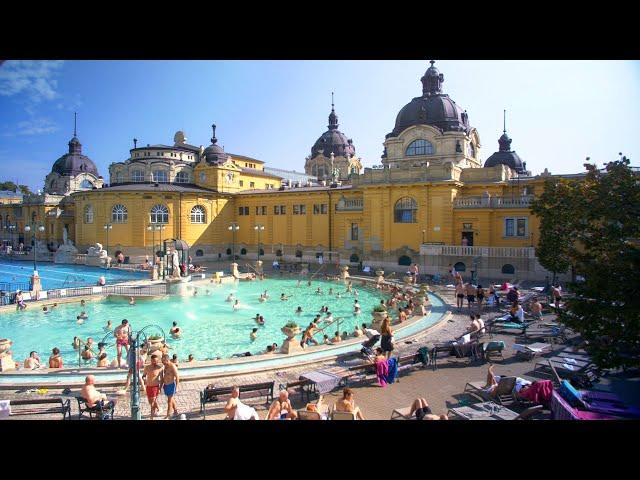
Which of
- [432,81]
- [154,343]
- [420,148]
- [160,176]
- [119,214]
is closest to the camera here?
[154,343]

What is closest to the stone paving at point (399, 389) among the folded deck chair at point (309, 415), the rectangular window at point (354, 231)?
the folded deck chair at point (309, 415)

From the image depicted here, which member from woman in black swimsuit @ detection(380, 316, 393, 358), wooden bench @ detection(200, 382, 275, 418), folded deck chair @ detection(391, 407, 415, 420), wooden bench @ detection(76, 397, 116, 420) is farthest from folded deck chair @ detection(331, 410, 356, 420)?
woman in black swimsuit @ detection(380, 316, 393, 358)

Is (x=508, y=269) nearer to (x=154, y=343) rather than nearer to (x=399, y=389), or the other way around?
(x=399, y=389)

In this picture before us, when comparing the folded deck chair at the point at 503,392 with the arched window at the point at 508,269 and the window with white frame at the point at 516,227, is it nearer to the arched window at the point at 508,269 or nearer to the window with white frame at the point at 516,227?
the arched window at the point at 508,269

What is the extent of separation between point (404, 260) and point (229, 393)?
85.3ft

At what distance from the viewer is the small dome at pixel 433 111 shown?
4062 centimetres

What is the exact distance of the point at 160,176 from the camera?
4856 cm

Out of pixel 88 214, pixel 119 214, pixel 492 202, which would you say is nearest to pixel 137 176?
pixel 88 214

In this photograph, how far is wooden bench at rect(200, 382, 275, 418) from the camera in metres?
8.72

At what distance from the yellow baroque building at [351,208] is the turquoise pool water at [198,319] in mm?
8737
